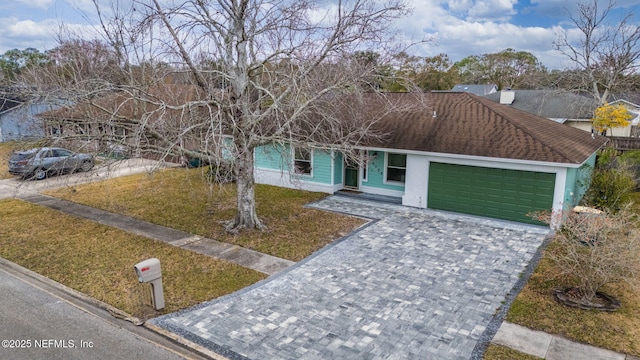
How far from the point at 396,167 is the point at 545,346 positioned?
33.5 feet

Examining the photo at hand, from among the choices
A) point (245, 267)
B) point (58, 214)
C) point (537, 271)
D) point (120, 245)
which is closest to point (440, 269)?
point (537, 271)

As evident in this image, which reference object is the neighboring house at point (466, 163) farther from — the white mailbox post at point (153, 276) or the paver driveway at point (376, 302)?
the white mailbox post at point (153, 276)

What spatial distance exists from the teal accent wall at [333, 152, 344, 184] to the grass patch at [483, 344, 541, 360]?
11215 mm

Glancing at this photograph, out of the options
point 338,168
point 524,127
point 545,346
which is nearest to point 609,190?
point 524,127

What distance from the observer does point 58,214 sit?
14.4 meters

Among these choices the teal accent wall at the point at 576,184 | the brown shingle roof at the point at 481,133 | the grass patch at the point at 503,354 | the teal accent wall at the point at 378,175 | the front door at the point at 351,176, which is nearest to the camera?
the grass patch at the point at 503,354

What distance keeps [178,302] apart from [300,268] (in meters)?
2.94

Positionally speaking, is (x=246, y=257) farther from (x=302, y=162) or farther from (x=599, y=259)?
(x=302, y=162)

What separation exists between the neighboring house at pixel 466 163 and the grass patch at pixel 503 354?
279 inches

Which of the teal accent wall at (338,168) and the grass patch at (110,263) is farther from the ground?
the teal accent wall at (338,168)

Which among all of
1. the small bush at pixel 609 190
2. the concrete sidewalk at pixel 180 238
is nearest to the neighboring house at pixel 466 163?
the small bush at pixel 609 190

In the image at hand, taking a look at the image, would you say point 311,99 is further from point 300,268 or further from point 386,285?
point 386,285

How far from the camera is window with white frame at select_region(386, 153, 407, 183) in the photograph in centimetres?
1620

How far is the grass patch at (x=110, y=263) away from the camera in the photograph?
28.0 feet
